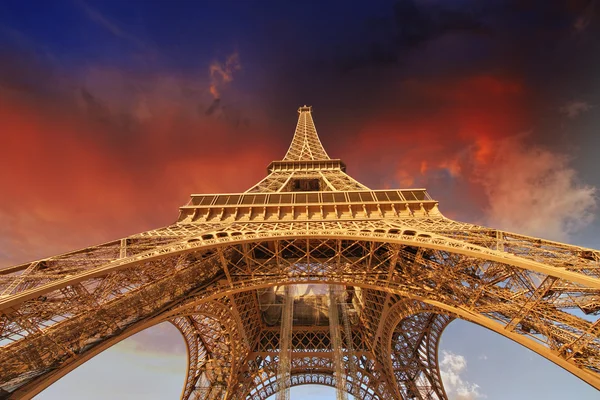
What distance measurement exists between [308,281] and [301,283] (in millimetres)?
309

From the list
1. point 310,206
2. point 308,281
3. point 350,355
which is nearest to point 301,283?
point 308,281

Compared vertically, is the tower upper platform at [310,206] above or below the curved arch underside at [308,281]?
above

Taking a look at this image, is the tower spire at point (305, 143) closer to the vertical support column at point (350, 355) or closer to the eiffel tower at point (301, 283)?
the eiffel tower at point (301, 283)

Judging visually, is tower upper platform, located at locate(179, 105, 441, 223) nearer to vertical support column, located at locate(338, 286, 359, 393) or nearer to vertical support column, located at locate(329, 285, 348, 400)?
vertical support column, located at locate(329, 285, 348, 400)

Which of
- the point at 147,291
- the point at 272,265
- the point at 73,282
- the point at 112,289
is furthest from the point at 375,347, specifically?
the point at 73,282

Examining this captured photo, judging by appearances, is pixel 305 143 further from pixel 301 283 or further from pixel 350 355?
pixel 301 283

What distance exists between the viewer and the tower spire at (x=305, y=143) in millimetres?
28355

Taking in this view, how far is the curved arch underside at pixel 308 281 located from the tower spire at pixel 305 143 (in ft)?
46.7

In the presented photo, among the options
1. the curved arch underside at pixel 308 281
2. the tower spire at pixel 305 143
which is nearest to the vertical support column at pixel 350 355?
the curved arch underside at pixel 308 281

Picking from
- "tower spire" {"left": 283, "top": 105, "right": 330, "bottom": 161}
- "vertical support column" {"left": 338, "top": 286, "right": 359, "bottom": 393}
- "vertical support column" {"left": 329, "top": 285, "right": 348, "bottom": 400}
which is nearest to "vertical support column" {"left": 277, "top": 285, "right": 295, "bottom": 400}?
"vertical support column" {"left": 329, "top": 285, "right": 348, "bottom": 400}

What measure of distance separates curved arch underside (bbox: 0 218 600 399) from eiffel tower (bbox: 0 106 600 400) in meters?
0.05

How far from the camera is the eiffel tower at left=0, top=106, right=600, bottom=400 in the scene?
743 cm

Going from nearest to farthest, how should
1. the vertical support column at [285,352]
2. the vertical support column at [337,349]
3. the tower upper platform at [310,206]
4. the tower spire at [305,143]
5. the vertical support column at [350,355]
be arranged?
the tower upper platform at [310,206]
the vertical support column at [337,349]
the vertical support column at [285,352]
the vertical support column at [350,355]
the tower spire at [305,143]

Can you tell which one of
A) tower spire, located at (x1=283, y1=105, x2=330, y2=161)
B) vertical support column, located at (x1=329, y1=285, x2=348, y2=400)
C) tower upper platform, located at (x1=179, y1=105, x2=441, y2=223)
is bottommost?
vertical support column, located at (x1=329, y1=285, x2=348, y2=400)
